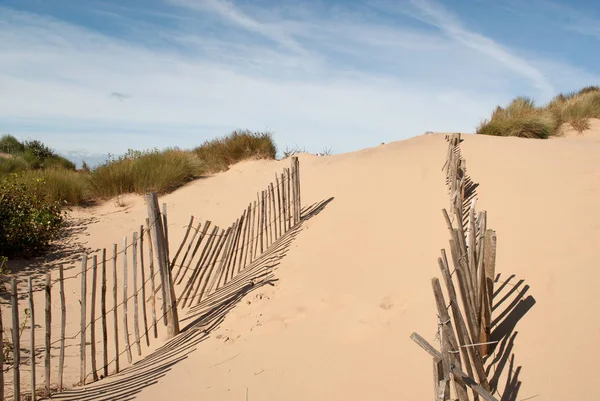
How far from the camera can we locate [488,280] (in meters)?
3.50

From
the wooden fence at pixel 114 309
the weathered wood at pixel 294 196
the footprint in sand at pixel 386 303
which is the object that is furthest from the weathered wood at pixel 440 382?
the weathered wood at pixel 294 196

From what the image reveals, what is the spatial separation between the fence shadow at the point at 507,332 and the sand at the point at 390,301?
0.07ft

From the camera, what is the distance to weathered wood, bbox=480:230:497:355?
3.36m

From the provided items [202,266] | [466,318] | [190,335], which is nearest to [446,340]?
[466,318]

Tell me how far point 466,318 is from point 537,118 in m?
13.1

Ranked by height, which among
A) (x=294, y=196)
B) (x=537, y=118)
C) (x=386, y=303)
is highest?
(x=537, y=118)

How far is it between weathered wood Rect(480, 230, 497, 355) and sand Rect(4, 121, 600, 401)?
203mm

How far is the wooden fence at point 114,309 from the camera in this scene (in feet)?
12.6

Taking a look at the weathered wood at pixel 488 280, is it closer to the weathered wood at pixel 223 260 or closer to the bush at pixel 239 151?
the weathered wood at pixel 223 260

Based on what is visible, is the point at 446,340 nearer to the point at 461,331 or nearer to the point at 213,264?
the point at 461,331

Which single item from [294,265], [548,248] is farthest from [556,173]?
[294,265]

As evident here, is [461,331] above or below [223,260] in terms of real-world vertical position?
above

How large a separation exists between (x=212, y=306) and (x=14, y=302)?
8.15 ft

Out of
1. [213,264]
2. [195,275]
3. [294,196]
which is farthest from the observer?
[294,196]
